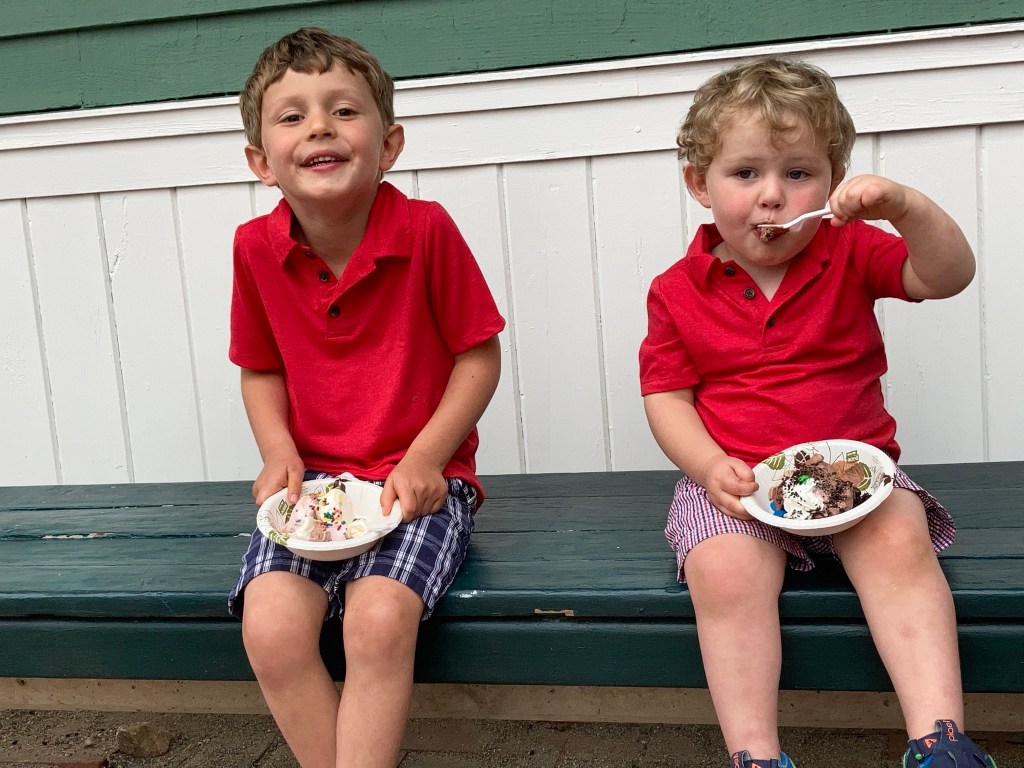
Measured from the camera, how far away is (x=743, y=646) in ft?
5.20

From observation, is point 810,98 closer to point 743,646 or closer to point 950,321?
point 743,646

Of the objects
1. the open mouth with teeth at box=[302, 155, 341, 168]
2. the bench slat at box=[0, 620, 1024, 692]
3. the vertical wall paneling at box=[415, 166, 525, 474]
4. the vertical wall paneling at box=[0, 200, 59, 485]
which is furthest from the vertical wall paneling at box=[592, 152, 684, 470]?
the vertical wall paneling at box=[0, 200, 59, 485]

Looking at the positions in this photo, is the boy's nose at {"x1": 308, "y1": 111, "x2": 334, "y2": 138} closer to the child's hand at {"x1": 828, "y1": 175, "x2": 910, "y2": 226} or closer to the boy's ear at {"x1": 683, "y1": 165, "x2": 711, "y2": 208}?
the boy's ear at {"x1": 683, "y1": 165, "x2": 711, "y2": 208}

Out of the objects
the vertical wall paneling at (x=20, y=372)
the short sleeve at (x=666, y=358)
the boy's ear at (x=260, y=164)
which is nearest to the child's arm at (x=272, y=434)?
the boy's ear at (x=260, y=164)

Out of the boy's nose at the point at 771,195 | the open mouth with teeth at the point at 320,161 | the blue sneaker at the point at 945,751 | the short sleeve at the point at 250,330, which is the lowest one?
the blue sneaker at the point at 945,751

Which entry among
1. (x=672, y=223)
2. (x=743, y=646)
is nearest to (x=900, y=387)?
(x=672, y=223)

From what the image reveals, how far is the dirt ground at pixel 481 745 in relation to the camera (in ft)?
7.51

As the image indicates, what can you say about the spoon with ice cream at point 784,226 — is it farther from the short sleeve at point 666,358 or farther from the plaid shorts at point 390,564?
the plaid shorts at point 390,564

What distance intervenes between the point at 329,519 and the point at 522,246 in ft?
3.76

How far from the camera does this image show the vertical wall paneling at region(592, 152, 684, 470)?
264 cm

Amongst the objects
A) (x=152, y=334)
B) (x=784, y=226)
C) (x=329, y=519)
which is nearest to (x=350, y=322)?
(x=329, y=519)

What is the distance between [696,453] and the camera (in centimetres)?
183

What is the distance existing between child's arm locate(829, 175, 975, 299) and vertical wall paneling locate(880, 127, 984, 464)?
82cm

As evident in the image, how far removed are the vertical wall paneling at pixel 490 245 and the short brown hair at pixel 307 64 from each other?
0.68 m
